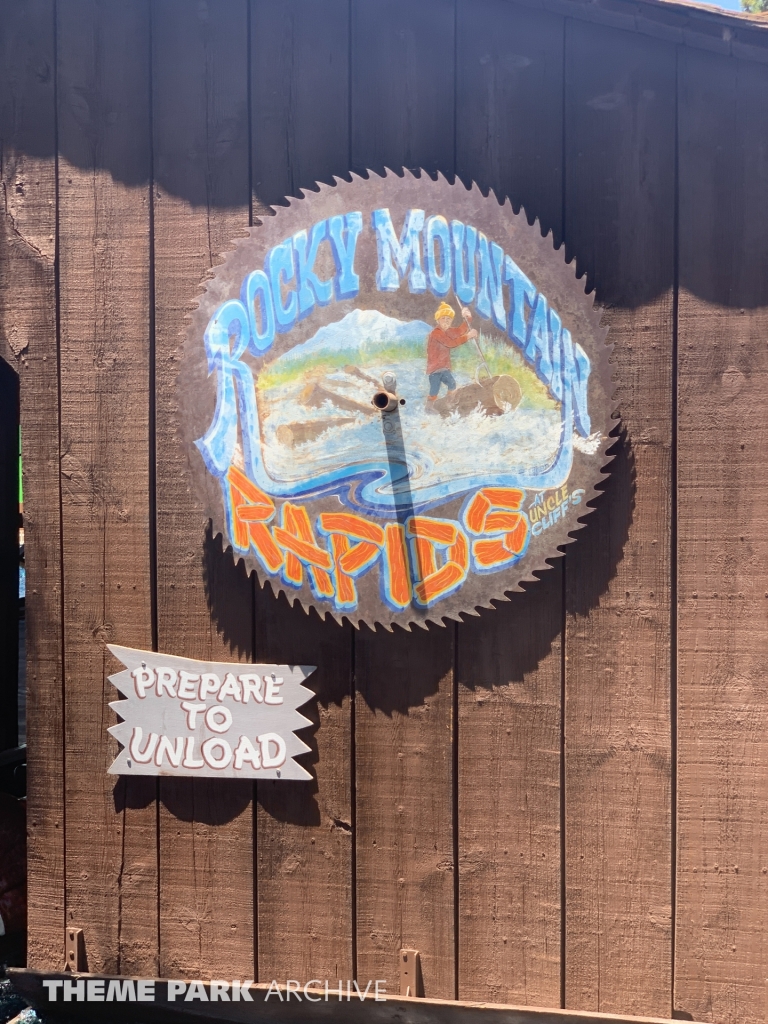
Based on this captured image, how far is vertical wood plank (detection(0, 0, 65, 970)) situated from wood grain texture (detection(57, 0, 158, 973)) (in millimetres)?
35

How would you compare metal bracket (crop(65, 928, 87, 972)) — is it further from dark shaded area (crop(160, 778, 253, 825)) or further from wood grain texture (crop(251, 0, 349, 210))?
wood grain texture (crop(251, 0, 349, 210))

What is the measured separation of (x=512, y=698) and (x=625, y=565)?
0.41 meters

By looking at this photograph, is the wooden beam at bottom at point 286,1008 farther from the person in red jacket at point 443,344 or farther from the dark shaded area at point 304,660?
the person in red jacket at point 443,344

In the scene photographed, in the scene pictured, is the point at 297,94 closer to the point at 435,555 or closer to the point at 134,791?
the point at 435,555

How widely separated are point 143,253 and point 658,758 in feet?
5.76

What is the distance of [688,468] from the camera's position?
1.86m

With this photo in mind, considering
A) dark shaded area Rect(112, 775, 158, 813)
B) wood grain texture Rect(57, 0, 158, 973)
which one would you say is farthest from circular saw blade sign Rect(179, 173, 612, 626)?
dark shaded area Rect(112, 775, 158, 813)

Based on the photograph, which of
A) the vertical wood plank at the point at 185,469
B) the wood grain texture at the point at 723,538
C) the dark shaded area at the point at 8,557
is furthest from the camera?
the dark shaded area at the point at 8,557

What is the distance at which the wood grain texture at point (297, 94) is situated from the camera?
1.97 m

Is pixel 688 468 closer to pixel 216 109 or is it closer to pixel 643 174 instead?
pixel 643 174

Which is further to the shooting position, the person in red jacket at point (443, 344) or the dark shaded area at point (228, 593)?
the dark shaded area at point (228, 593)

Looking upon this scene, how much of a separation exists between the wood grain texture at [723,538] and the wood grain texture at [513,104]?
0.96 feet

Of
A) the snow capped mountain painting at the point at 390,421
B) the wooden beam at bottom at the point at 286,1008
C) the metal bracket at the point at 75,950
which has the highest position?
the snow capped mountain painting at the point at 390,421

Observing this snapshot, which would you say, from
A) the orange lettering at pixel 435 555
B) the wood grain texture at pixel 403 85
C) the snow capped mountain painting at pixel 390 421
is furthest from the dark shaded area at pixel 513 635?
the wood grain texture at pixel 403 85
